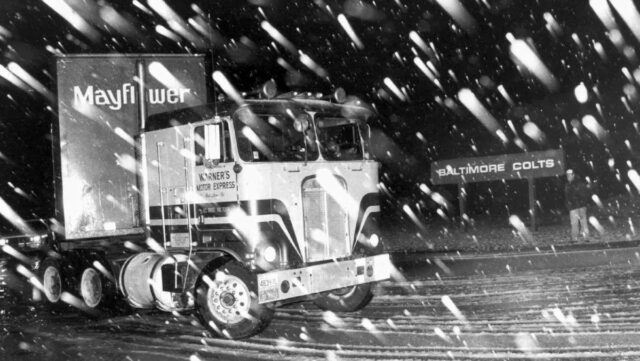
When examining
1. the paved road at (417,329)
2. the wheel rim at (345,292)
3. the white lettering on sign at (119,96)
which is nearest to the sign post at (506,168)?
the paved road at (417,329)

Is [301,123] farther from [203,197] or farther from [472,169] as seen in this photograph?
[472,169]

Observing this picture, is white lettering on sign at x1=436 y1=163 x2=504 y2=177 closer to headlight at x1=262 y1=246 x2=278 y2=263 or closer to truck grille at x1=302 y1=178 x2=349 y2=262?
truck grille at x1=302 y1=178 x2=349 y2=262

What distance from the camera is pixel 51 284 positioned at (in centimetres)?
1127

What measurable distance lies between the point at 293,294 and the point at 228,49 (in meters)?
23.3

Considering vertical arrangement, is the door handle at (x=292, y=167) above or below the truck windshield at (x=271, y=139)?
below

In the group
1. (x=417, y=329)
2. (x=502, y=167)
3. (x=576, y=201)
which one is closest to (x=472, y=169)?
(x=502, y=167)

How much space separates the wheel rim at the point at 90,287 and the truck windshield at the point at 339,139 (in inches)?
160

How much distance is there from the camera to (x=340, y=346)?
742 cm

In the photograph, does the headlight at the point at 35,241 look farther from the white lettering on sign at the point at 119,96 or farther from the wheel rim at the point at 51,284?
the white lettering on sign at the point at 119,96

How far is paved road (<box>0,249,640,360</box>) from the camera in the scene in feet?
22.9

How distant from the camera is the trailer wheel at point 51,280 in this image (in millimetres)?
10992

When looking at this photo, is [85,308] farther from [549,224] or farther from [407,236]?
[549,224]

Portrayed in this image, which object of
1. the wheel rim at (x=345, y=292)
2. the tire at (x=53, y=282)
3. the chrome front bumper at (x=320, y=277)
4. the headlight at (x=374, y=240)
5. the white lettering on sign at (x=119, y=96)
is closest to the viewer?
the chrome front bumper at (x=320, y=277)

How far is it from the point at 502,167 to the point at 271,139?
441 inches
